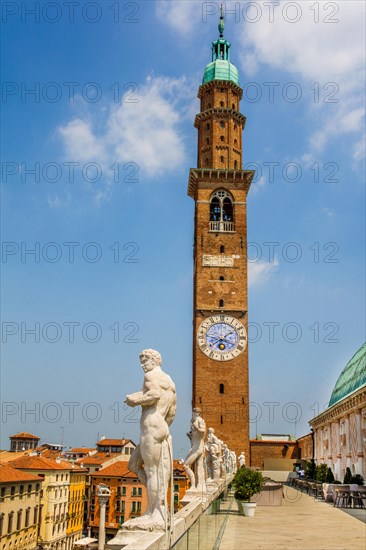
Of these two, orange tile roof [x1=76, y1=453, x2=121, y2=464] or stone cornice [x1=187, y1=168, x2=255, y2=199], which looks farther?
orange tile roof [x1=76, y1=453, x2=121, y2=464]

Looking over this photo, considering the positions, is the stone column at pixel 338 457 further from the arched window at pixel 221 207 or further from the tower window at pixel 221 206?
the tower window at pixel 221 206

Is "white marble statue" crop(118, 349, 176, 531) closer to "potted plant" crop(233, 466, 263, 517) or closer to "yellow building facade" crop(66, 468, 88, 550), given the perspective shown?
"potted plant" crop(233, 466, 263, 517)

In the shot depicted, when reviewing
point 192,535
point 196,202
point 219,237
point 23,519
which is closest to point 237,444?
point 219,237

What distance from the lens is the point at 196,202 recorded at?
4269 centimetres

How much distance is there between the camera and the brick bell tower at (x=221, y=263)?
38438 millimetres

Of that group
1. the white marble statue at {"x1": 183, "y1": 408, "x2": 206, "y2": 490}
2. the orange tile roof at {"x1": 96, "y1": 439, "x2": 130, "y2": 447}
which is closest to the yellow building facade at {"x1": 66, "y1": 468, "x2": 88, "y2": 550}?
the orange tile roof at {"x1": 96, "y1": 439, "x2": 130, "y2": 447}

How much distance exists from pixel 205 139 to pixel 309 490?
27552 mm

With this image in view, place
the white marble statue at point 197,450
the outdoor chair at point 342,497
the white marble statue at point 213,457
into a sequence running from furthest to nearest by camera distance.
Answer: the outdoor chair at point 342,497 → the white marble statue at point 213,457 → the white marble statue at point 197,450

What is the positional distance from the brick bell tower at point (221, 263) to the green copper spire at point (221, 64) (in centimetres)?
12

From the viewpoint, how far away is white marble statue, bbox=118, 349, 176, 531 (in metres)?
6.60

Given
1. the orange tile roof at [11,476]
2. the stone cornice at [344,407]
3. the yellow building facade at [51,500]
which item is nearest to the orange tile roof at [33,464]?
the yellow building facade at [51,500]

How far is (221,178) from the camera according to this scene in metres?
42.7

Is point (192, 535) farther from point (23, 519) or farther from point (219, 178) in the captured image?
point (23, 519)

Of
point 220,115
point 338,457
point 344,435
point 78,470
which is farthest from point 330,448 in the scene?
point 78,470
